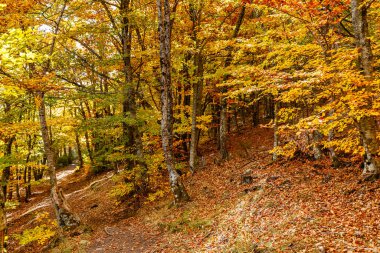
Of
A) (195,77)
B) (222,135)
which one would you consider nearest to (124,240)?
(222,135)

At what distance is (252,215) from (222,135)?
27.1 ft

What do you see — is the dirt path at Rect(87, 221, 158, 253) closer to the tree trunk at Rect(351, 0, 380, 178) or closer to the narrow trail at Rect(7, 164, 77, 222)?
the tree trunk at Rect(351, 0, 380, 178)

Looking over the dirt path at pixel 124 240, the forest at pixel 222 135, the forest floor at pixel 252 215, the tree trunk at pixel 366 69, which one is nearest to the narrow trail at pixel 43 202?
the forest at pixel 222 135

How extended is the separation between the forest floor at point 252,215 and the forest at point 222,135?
6cm

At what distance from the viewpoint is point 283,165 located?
13.7 metres

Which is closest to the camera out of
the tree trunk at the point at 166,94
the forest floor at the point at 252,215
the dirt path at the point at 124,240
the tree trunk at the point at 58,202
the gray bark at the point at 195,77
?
the forest floor at the point at 252,215

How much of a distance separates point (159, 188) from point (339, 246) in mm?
11253

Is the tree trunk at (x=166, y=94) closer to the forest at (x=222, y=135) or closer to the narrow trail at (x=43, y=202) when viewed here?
the forest at (x=222, y=135)

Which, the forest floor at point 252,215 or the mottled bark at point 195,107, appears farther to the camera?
the mottled bark at point 195,107

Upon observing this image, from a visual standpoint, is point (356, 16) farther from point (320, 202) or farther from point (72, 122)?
point (72, 122)

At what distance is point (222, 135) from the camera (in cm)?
1752

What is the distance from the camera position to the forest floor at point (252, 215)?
23.3ft

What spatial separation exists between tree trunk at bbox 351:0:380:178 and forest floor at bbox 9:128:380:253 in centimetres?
69

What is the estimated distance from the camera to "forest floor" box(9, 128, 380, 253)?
7.10 metres
